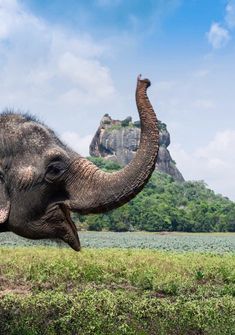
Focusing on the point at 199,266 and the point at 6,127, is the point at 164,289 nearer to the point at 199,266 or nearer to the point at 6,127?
the point at 199,266

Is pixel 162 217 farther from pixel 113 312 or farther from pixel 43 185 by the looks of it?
pixel 43 185

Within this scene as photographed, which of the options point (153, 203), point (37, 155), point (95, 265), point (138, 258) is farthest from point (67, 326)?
point (153, 203)

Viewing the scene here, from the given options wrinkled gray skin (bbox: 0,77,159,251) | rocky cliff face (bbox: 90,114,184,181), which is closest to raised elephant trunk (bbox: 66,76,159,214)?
wrinkled gray skin (bbox: 0,77,159,251)

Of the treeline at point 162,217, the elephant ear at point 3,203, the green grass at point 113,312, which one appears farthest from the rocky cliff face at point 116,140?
the elephant ear at point 3,203

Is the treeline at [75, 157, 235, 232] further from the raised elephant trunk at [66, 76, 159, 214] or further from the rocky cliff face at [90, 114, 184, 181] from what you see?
the raised elephant trunk at [66, 76, 159, 214]

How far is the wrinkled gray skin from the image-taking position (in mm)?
4234

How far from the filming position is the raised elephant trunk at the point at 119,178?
392 centimetres

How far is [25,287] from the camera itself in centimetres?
895

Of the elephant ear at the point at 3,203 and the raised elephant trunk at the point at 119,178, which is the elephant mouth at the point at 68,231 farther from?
the elephant ear at the point at 3,203

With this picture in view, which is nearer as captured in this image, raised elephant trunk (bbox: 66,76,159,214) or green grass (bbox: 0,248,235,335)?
raised elephant trunk (bbox: 66,76,159,214)

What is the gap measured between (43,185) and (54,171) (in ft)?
0.41

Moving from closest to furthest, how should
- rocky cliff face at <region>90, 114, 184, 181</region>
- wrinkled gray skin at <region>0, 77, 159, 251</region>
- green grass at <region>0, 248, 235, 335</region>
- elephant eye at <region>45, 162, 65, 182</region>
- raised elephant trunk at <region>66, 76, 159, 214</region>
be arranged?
raised elephant trunk at <region>66, 76, 159, 214</region>
wrinkled gray skin at <region>0, 77, 159, 251</region>
elephant eye at <region>45, 162, 65, 182</region>
green grass at <region>0, 248, 235, 335</region>
rocky cliff face at <region>90, 114, 184, 181</region>

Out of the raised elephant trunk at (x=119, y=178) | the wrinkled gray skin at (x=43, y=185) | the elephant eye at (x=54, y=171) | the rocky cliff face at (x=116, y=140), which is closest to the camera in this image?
the raised elephant trunk at (x=119, y=178)

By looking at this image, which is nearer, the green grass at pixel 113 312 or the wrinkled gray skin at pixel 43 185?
the wrinkled gray skin at pixel 43 185
